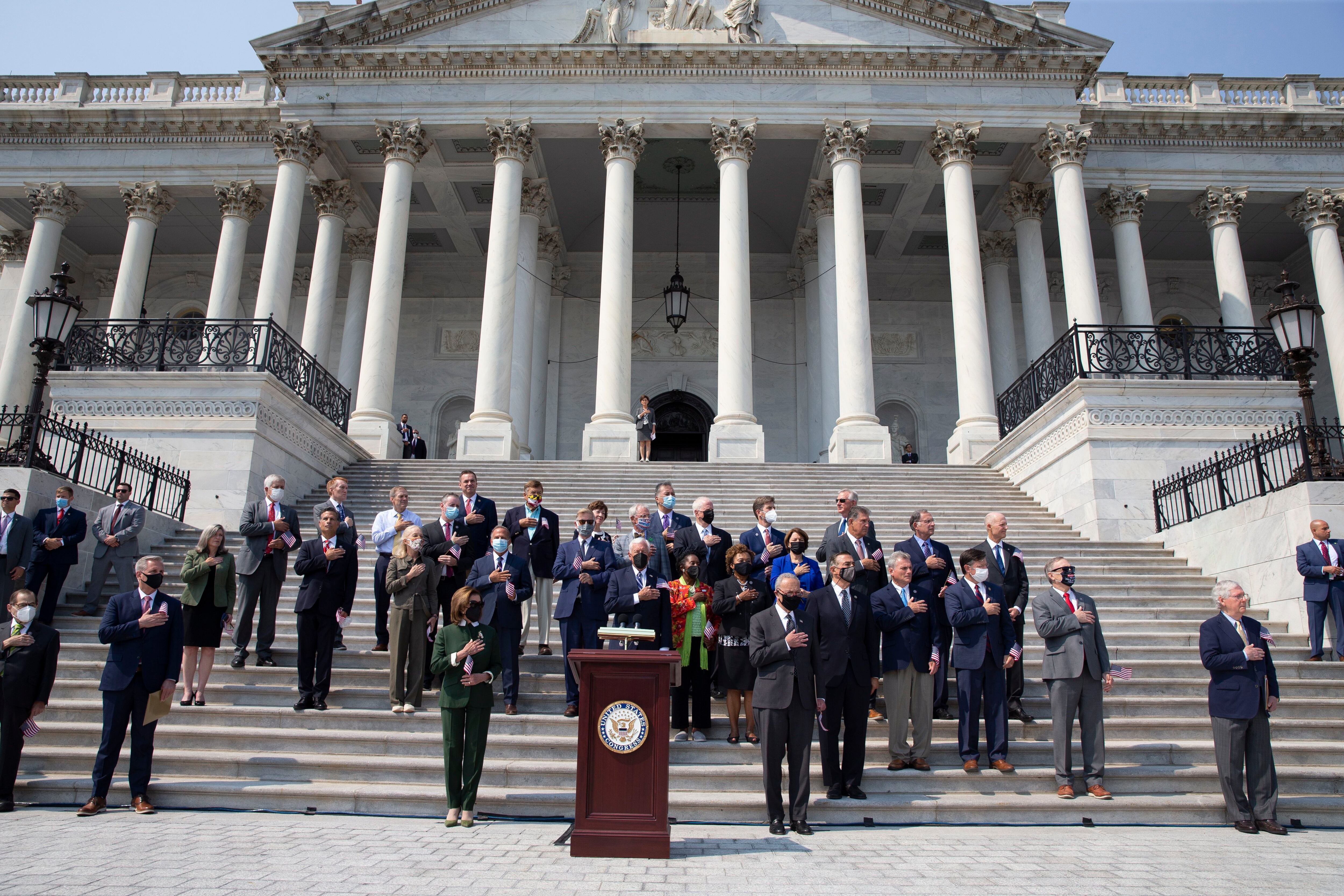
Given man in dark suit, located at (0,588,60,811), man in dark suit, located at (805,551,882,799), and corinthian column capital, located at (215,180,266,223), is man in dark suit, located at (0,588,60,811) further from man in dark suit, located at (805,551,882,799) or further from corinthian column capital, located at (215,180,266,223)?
corinthian column capital, located at (215,180,266,223)

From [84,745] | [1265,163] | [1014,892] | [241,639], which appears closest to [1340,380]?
[1265,163]

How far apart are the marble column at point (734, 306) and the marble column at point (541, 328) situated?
22.3 ft

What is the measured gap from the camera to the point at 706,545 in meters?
8.74

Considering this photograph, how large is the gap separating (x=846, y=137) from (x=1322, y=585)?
1540 cm

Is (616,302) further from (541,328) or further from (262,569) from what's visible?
(262,569)

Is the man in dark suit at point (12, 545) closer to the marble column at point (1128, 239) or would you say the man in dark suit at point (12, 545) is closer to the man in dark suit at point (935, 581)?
the man in dark suit at point (935, 581)

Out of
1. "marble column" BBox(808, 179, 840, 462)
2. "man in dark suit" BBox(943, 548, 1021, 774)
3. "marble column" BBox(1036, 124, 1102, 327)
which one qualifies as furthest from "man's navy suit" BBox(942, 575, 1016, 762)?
"marble column" BBox(808, 179, 840, 462)

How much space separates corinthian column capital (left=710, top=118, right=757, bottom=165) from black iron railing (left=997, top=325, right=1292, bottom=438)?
8.82 metres

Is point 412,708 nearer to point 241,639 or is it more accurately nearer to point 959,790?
point 241,639

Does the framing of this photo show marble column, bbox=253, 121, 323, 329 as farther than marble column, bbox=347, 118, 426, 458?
Yes

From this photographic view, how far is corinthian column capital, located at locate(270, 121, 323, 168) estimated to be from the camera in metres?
22.1

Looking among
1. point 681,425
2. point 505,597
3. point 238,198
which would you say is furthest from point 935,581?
point 238,198

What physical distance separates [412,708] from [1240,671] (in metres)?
6.85

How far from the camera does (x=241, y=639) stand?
9078 millimetres
